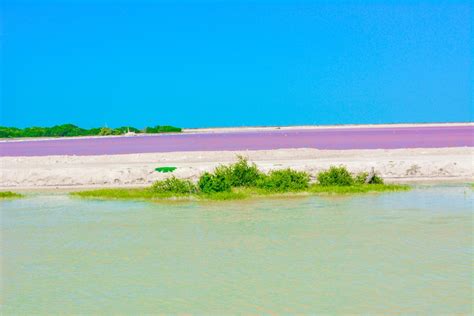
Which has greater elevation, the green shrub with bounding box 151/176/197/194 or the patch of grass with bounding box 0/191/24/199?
the green shrub with bounding box 151/176/197/194

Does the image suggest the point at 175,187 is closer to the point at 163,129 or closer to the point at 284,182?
the point at 284,182

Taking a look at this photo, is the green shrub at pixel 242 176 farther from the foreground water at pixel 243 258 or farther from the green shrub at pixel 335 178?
the foreground water at pixel 243 258

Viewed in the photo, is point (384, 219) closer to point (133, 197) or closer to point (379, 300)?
point (379, 300)

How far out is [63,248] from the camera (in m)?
10.1

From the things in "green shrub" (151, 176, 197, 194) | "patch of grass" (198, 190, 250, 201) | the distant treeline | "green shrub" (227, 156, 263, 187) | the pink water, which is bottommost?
"patch of grass" (198, 190, 250, 201)

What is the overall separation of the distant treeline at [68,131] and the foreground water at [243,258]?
69847 millimetres

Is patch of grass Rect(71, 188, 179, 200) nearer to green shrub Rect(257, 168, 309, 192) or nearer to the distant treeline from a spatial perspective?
green shrub Rect(257, 168, 309, 192)

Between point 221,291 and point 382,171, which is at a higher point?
point 382,171

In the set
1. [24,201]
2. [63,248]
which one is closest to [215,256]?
[63,248]

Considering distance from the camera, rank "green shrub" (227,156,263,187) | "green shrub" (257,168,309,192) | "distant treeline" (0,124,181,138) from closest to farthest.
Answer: "green shrub" (257,168,309,192) → "green shrub" (227,156,263,187) → "distant treeline" (0,124,181,138)

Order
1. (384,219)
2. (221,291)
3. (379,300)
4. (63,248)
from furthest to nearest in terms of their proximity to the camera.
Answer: (384,219) < (63,248) < (221,291) < (379,300)

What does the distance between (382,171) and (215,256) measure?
11.7 metres

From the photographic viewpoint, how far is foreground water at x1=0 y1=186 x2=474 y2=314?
23.5 ft

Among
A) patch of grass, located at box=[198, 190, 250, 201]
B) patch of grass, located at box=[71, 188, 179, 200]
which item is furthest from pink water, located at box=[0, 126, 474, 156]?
patch of grass, located at box=[198, 190, 250, 201]
